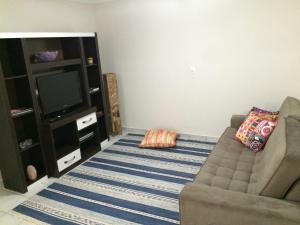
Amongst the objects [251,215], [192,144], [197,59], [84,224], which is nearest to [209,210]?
[251,215]

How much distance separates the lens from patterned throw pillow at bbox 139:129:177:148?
12.5ft

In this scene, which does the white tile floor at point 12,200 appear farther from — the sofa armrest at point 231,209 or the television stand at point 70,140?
the sofa armrest at point 231,209

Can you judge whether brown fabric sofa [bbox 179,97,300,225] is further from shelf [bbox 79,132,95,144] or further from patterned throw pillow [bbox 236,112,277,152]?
shelf [bbox 79,132,95,144]

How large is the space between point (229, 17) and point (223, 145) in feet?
5.89

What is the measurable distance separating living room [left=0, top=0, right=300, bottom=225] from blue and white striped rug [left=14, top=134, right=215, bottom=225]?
1cm

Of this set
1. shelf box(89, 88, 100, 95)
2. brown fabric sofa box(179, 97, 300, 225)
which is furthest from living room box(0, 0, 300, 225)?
shelf box(89, 88, 100, 95)

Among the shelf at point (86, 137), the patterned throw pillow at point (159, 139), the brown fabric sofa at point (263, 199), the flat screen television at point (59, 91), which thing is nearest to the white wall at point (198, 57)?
the patterned throw pillow at point (159, 139)

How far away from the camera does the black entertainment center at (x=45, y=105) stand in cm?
273

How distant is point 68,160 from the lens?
329 centimetres

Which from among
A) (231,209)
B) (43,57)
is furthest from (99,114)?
(231,209)

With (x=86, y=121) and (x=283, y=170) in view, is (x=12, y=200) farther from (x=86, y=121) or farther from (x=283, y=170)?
(x=283, y=170)

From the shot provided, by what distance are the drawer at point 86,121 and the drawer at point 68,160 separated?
0.35 metres

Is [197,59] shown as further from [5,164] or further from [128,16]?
[5,164]

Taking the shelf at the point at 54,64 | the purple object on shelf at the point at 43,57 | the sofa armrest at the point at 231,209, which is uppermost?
the purple object on shelf at the point at 43,57
